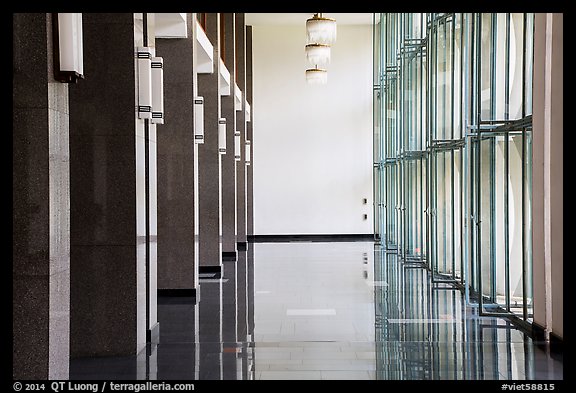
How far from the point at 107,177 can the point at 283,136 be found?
61.8 ft

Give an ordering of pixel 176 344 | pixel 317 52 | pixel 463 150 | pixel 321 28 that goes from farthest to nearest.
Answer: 1. pixel 317 52
2. pixel 321 28
3. pixel 463 150
4. pixel 176 344

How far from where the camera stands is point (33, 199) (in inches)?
183

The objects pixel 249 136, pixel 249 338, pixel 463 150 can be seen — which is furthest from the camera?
pixel 249 136

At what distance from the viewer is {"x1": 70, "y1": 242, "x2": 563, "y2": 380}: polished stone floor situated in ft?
20.7

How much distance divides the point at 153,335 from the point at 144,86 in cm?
238

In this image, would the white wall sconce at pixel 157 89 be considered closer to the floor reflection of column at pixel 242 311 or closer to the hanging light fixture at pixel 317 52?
the floor reflection of column at pixel 242 311

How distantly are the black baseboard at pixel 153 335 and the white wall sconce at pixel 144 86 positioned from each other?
6.67ft

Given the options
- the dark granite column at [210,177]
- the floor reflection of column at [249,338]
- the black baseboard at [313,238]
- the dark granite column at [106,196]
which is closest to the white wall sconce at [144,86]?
the dark granite column at [106,196]

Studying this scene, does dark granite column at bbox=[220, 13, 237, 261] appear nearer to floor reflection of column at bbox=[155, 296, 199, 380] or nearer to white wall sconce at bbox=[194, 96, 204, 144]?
white wall sconce at bbox=[194, 96, 204, 144]

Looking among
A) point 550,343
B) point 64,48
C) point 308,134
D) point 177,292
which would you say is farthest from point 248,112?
point 64,48

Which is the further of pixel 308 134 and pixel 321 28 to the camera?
pixel 308 134

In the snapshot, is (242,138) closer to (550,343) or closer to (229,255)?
(229,255)
